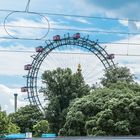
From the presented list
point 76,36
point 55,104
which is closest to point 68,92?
point 55,104

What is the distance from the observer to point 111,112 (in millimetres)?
39375

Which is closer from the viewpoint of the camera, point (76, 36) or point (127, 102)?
point (127, 102)

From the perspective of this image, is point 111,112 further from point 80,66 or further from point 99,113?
point 80,66

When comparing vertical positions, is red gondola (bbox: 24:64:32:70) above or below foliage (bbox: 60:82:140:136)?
above

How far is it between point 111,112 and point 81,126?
3.48 m

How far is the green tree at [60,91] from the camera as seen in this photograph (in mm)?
59938

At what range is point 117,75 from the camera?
6306 cm

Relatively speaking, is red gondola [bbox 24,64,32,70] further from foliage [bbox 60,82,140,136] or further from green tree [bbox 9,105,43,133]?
foliage [bbox 60,82,140,136]

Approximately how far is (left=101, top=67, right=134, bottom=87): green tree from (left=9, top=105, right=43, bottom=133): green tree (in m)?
10.7

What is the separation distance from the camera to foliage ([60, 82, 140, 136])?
38.6 metres

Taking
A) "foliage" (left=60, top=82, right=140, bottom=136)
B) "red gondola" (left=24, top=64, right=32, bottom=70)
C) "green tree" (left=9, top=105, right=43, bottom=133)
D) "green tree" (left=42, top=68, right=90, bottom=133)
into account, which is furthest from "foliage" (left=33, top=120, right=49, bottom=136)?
"foliage" (left=60, top=82, right=140, bottom=136)

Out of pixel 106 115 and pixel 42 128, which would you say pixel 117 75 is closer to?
pixel 42 128

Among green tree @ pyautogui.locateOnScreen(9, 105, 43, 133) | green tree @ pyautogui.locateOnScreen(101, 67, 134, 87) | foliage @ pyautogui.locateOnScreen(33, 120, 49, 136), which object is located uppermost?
green tree @ pyautogui.locateOnScreen(101, 67, 134, 87)

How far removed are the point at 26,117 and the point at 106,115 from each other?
31.4 metres
